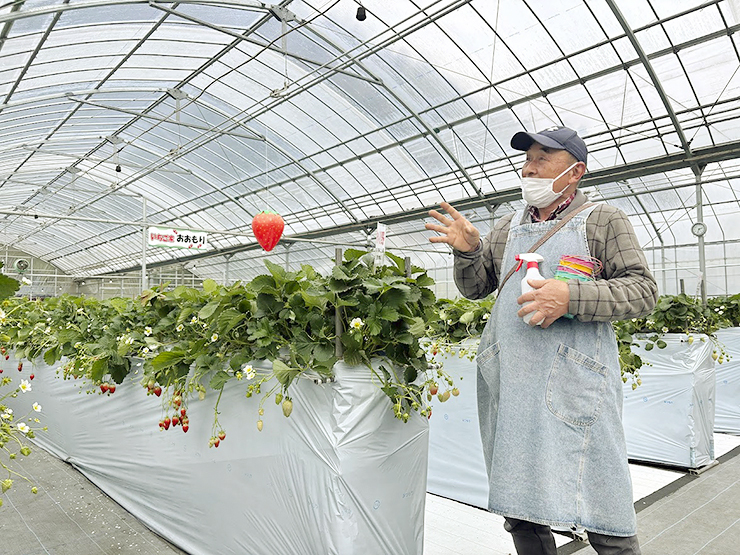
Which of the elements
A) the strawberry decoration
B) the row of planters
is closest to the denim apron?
the row of planters

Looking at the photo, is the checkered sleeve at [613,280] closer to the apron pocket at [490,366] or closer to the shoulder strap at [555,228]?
the shoulder strap at [555,228]

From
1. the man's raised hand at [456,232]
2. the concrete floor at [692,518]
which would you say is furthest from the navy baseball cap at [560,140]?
the concrete floor at [692,518]

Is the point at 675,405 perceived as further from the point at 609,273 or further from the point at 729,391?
the point at 609,273

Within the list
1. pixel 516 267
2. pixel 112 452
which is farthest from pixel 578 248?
pixel 112 452

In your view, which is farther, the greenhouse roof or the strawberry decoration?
the greenhouse roof

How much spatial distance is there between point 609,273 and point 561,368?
12.0 inches

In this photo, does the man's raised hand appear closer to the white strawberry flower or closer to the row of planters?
the row of planters

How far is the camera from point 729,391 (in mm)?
5719

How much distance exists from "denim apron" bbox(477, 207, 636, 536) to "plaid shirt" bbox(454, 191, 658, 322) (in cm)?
5

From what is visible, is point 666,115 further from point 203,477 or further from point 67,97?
point 67,97

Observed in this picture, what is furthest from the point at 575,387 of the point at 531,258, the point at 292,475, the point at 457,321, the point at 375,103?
the point at 375,103

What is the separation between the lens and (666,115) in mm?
10016

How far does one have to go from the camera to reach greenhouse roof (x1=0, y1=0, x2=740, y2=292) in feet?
30.6

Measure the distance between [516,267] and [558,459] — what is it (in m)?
0.55
